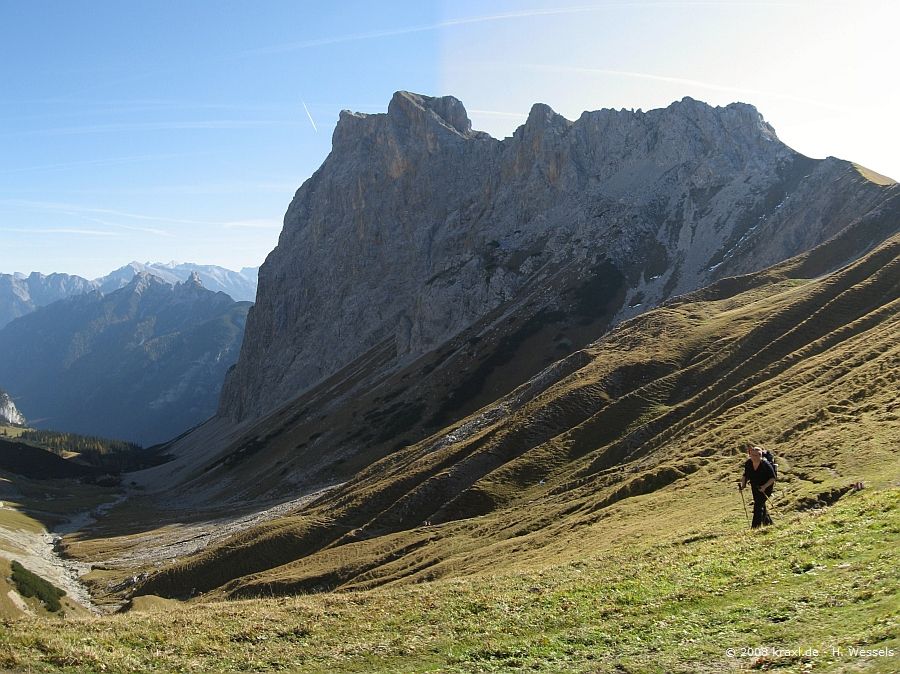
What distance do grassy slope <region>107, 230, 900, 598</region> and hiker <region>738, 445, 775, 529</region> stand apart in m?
3.11

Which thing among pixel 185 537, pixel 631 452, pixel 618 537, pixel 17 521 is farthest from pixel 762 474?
pixel 17 521

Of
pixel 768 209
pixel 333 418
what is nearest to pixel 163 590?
pixel 333 418

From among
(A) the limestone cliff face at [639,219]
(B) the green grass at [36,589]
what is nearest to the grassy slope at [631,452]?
(B) the green grass at [36,589]

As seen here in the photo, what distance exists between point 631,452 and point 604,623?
3925 cm

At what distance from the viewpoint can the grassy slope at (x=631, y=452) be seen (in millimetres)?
35344

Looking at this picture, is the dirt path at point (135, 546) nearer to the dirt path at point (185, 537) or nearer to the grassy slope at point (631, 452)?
the dirt path at point (185, 537)

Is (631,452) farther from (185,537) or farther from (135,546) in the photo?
(135,546)

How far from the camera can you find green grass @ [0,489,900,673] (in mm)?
14586

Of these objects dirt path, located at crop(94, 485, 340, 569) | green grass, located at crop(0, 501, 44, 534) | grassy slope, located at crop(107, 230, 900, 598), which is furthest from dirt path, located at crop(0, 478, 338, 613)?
grassy slope, located at crop(107, 230, 900, 598)

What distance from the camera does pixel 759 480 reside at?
23219 mm

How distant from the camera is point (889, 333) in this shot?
53688 millimetres

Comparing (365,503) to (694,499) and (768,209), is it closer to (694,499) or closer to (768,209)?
(694,499)

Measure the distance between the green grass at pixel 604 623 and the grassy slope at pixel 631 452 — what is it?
7091 mm

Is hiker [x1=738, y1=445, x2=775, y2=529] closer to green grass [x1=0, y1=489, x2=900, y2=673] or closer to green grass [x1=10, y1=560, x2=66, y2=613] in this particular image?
green grass [x1=0, y1=489, x2=900, y2=673]
